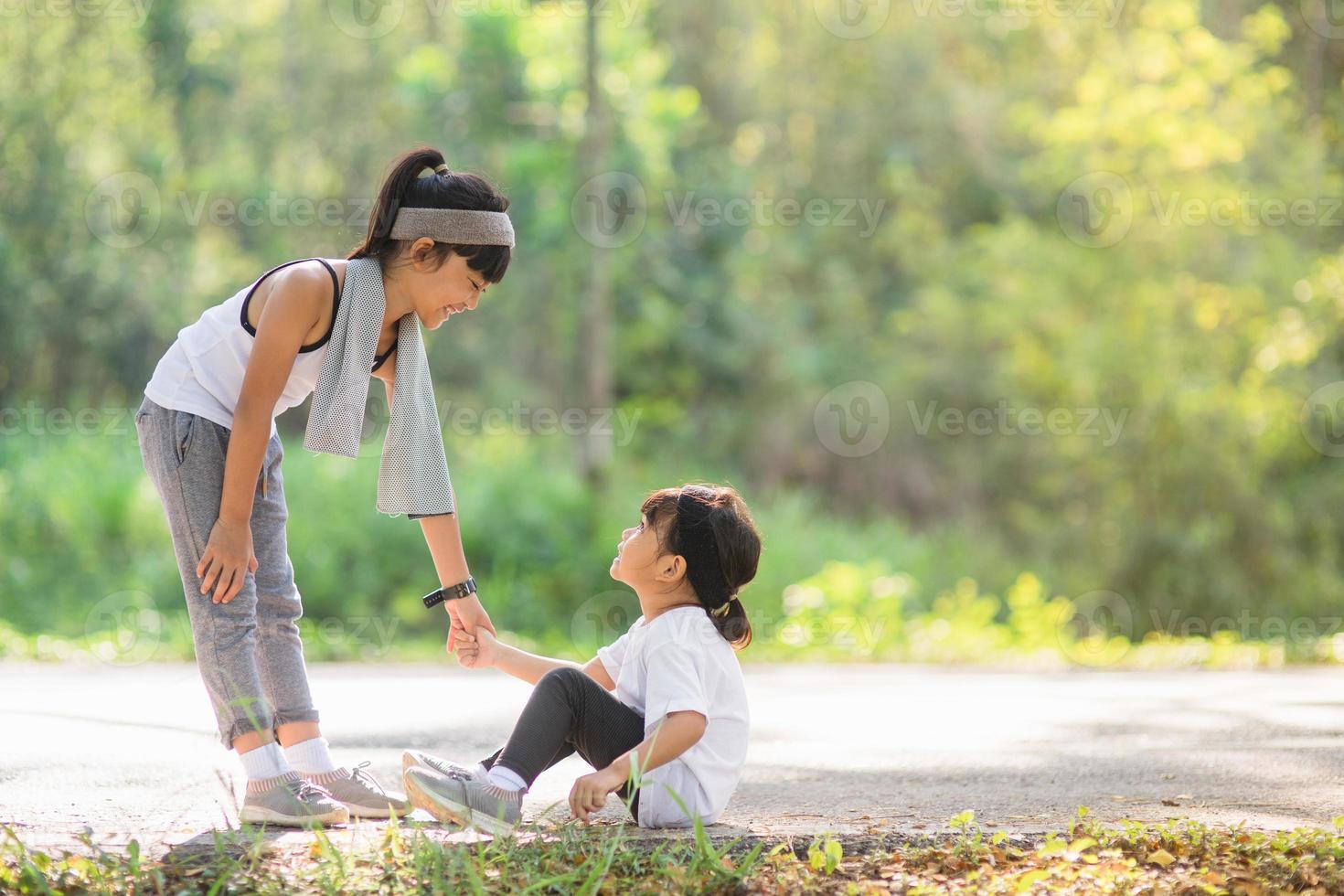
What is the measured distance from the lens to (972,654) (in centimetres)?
779

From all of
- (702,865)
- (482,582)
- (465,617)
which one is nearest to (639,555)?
(465,617)

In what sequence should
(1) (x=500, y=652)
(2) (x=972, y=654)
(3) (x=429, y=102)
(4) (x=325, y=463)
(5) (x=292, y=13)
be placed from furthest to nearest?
1. (5) (x=292, y=13)
2. (3) (x=429, y=102)
3. (4) (x=325, y=463)
4. (2) (x=972, y=654)
5. (1) (x=500, y=652)

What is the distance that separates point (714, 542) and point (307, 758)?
1093 mm

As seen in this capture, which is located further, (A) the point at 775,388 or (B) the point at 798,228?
(B) the point at 798,228

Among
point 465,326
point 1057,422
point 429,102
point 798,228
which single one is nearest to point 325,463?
point 429,102

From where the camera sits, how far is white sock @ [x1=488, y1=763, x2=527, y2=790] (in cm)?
271

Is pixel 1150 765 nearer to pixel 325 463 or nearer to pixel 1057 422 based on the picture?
pixel 325 463

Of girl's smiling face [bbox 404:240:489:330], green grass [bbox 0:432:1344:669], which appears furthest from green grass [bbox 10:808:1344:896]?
green grass [bbox 0:432:1344:669]

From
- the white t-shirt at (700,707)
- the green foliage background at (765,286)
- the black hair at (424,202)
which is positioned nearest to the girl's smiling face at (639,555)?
the white t-shirt at (700,707)

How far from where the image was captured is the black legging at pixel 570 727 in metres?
2.78

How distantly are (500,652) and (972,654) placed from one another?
524cm

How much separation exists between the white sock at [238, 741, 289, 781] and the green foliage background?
313 inches

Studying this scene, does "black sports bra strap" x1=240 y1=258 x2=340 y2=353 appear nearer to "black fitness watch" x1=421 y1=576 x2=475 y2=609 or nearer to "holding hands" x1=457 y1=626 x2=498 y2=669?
"black fitness watch" x1=421 y1=576 x2=475 y2=609

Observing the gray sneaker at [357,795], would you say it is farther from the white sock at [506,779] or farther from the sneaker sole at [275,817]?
the white sock at [506,779]
